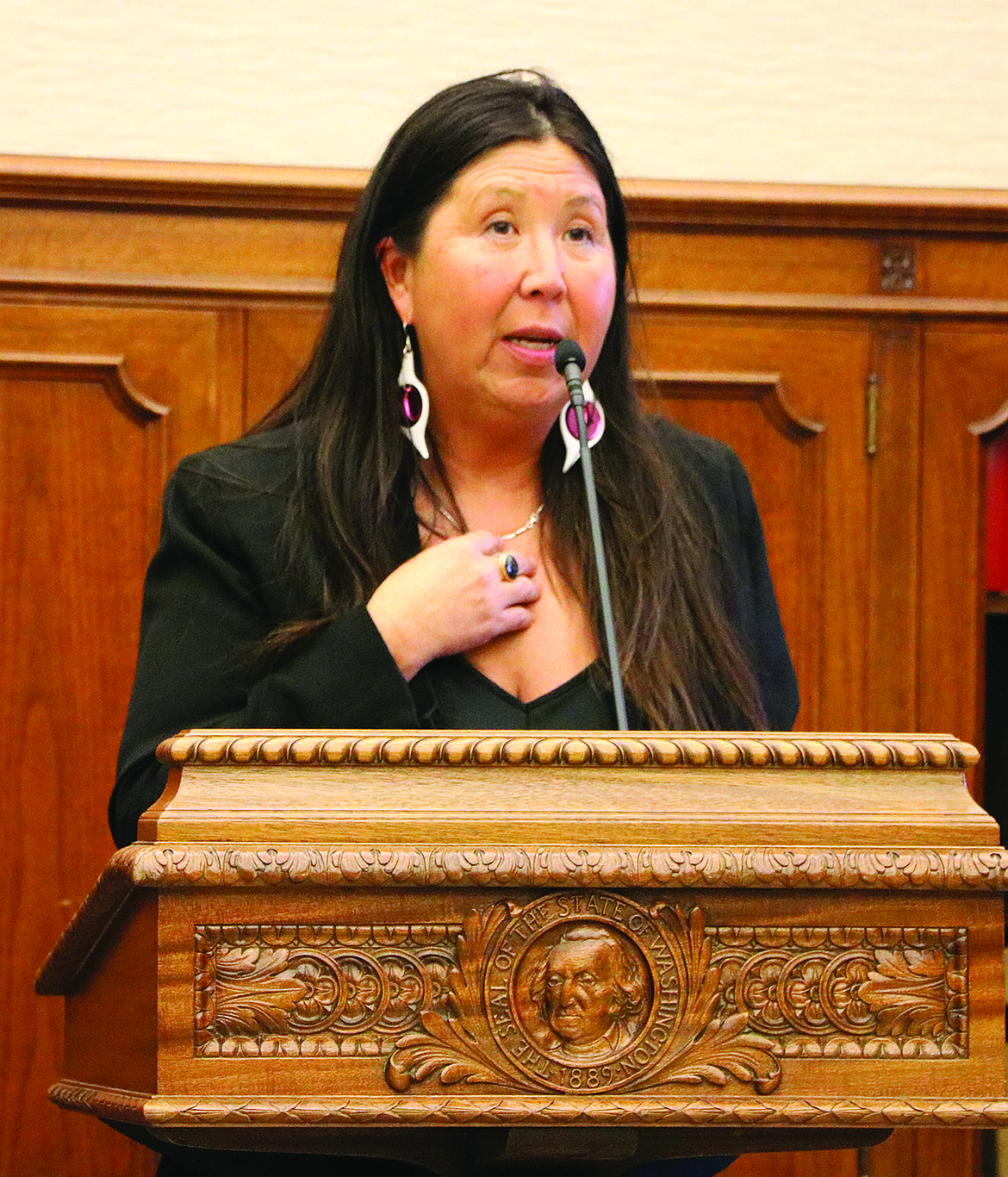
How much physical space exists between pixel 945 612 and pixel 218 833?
1.58 metres

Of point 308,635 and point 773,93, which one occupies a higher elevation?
point 773,93

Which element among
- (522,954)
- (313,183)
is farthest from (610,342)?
(522,954)

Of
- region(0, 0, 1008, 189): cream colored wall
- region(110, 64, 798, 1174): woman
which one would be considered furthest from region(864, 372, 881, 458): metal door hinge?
region(110, 64, 798, 1174): woman

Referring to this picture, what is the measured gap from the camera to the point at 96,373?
86.0 inches

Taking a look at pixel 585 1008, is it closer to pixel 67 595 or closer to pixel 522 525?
pixel 522 525

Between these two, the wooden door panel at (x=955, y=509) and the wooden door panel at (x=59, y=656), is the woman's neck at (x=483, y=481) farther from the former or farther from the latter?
the wooden door panel at (x=955, y=509)

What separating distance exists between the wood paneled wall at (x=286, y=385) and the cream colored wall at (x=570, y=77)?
0.14m

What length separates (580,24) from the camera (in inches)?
94.0

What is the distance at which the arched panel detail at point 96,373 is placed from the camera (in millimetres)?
2170

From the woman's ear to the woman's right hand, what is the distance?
28 centimetres

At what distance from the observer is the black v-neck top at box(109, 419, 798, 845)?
1.22 meters

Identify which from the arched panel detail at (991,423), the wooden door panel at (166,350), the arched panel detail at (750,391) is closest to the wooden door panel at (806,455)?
the arched panel detail at (750,391)

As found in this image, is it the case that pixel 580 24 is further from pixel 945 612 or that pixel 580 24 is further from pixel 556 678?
pixel 556 678

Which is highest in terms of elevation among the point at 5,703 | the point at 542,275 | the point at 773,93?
the point at 773,93
